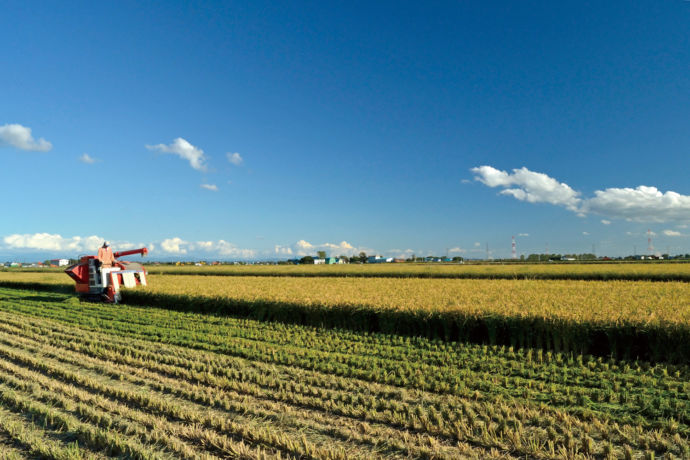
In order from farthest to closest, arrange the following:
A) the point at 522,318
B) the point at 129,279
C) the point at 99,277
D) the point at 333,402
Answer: the point at 129,279 < the point at 99,277 < the point at 522,318 < the point at 333,402

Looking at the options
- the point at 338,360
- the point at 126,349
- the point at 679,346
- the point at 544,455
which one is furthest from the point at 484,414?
the point at 126,349

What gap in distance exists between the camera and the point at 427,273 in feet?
123

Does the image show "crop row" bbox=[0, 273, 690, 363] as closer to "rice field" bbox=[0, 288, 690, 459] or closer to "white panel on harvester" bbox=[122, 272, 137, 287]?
"rice field" bbox=[0, 288, 690, 459]

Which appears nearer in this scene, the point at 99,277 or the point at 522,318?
the point at 522,318

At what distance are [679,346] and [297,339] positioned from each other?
9095 mm

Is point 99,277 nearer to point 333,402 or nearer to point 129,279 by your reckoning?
point 129,279

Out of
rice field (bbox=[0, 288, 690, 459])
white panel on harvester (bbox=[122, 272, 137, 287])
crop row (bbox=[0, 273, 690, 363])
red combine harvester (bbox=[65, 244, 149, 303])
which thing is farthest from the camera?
white panel on harvester (bbox=[122, 272, 137, 287])

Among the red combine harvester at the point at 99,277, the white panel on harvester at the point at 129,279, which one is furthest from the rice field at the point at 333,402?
the white panel on harvester at the point at 129,279

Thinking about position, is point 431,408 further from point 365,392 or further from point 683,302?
point 683,302

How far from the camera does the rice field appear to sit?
4.78m

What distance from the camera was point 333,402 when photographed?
6070 millimetres

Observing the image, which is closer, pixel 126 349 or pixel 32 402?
pixel 32 402

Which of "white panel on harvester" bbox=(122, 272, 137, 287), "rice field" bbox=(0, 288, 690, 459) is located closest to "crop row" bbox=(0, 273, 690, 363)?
"rice field" bbox=(0, 288, 690, 459)

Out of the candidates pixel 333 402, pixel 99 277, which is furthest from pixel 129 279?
pixel 333 402
